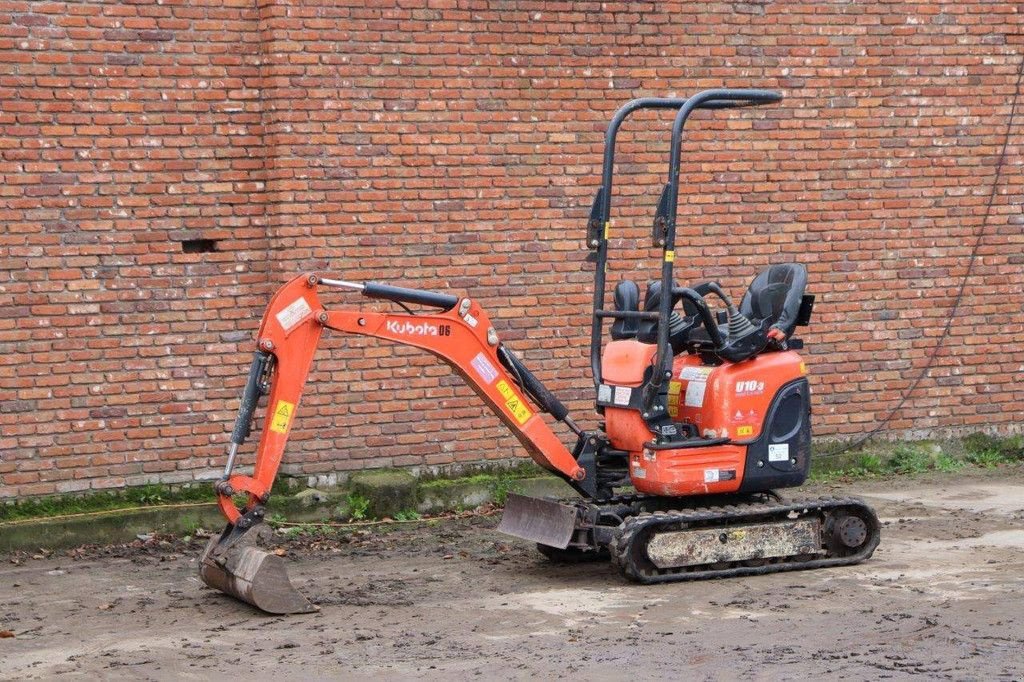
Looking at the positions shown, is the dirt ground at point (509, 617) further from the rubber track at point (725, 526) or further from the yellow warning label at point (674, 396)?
the yellow warning label at point (674, 396)

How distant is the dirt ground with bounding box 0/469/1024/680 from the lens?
258 inches

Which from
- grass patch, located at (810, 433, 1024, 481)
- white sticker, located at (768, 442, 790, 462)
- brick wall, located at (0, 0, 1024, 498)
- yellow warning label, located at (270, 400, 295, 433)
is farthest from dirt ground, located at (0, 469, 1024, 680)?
grass patch, located at (810, 433, 1024, 481)

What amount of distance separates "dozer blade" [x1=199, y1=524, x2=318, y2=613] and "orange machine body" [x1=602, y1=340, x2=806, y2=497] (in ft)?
6.82

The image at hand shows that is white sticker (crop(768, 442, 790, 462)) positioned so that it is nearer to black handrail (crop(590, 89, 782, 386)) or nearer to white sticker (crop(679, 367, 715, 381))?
white sticker (crop(679, 367, 715, 381))

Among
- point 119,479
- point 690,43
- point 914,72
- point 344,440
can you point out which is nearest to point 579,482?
point 344,440

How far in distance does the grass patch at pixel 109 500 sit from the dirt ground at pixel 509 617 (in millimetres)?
373

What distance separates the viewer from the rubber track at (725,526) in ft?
26.5

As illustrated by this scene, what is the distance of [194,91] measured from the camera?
9977 millimetres

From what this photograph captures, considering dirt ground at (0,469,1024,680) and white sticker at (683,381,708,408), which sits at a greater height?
white sticker at (683,381,708,408)

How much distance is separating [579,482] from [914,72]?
530 cm

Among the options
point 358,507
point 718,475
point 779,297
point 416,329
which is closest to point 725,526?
point 718,475

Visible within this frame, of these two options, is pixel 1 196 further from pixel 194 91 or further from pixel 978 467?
pixel 978 467

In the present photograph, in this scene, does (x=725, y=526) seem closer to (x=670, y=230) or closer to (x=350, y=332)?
(x=670, y=230)

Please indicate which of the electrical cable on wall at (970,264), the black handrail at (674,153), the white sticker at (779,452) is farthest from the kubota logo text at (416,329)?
the electrical cable on wall at (970,264)
